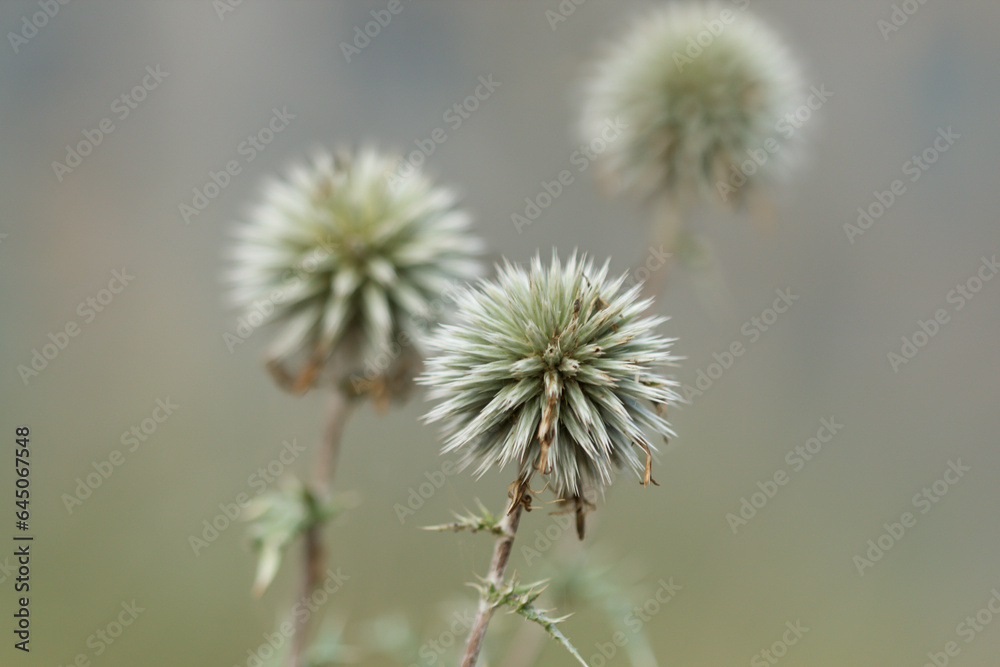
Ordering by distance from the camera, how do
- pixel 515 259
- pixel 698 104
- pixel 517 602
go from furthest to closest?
pixel 515 259 → pixel 698 104 → pixel 517 602

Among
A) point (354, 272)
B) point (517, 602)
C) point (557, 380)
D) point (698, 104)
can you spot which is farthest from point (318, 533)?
point (698, 104)

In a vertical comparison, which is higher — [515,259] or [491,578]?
[515,259]

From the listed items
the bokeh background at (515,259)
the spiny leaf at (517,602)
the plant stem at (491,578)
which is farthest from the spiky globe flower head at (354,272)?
the bokeh background at (515,259)

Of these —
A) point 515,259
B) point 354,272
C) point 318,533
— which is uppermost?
point 515,259

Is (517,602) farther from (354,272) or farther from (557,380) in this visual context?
(354,272)

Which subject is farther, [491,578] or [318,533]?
[318,533]

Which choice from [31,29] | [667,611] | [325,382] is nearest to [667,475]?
[667,611]

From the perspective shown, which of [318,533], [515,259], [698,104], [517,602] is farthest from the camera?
[515,259]
